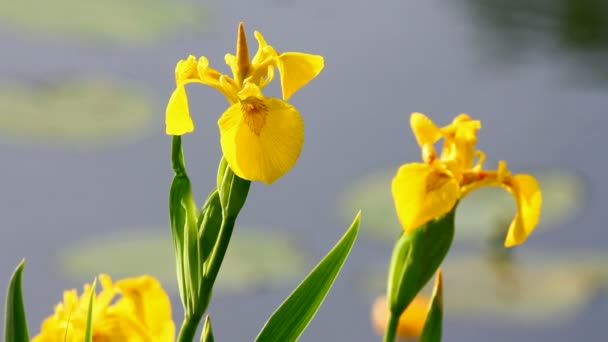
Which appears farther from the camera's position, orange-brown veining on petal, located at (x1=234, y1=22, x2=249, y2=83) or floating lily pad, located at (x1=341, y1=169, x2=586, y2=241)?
floating lily pad, located at (x1=341, y1=169, x2=586, y2=241)

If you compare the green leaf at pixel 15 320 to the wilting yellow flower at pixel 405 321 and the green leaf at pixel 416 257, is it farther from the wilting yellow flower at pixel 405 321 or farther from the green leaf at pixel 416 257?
the wilting yellow flower at pixel 405 321

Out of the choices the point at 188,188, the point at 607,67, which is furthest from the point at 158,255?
the point at 188,188

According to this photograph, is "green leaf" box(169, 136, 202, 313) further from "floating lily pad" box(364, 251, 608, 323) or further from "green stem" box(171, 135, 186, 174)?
"floating lily pad" box(364, 251, 608, 323)

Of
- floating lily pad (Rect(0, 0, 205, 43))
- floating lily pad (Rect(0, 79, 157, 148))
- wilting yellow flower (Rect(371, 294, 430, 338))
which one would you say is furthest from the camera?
floating lily pad (Rect(0, 0, 205, 43))

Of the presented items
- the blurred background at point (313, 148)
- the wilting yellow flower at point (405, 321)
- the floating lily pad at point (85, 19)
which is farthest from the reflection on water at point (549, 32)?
the wilting yellow flower at point (405, 321)

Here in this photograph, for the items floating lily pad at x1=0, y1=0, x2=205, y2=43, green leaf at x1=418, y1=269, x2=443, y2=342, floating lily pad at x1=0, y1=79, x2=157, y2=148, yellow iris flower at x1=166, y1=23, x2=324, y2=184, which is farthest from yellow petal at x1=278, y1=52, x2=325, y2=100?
floating lily pad at x1=0, y1=0, x2=205, y2=43

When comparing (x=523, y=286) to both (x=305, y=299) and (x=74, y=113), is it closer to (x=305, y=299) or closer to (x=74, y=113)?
(x=74, y=113)
